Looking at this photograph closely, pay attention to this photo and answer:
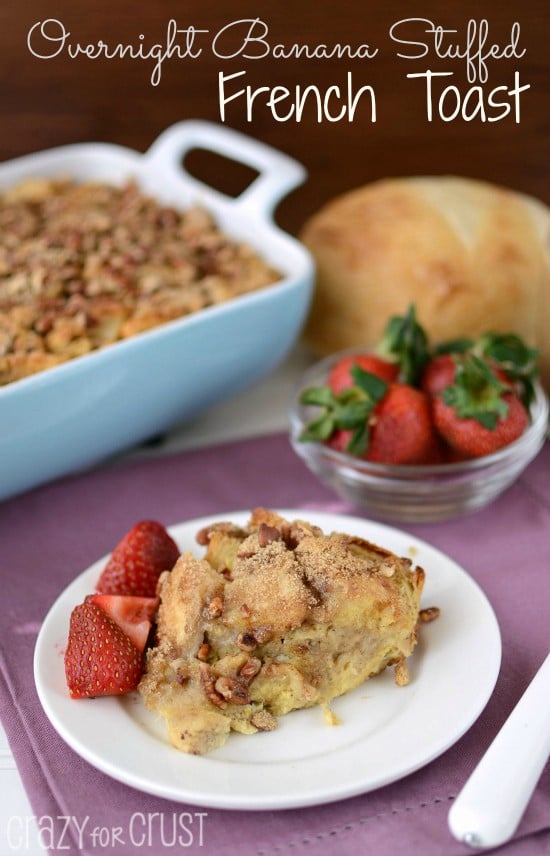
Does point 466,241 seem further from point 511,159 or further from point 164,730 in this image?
point 164,730

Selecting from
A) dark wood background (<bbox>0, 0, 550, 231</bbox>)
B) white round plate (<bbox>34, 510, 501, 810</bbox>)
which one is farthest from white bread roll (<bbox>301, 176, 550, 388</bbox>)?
white round plate (<bbox>34, 510, 501, 810</bbox>)

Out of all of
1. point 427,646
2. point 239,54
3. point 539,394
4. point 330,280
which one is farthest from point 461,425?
point 239,54

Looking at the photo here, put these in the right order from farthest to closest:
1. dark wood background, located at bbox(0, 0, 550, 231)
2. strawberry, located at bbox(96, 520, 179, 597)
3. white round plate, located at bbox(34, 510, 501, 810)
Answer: dark wood background, located at bbox(0, 0, 550, 231) < strawberry, located at bbox(96, 520, 179, 597) < white round plate, located at bbox(34, 510, 501, 810)

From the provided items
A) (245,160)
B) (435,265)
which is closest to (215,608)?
(435,265)

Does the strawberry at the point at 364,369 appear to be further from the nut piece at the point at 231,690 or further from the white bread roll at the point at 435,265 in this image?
the nut piece at the point at 231,690

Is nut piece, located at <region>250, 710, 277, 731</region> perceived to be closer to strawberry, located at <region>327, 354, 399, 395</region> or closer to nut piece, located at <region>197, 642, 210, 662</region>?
nut piece, located at <region>197, 642, 210, 662</region>

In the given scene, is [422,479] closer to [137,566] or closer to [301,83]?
[137,566]

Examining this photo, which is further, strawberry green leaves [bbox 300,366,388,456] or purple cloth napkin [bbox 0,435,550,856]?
strawberry green leaves [bbox 300,366,388,456]
